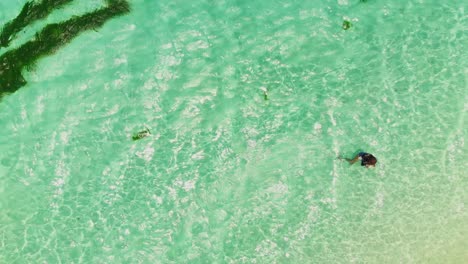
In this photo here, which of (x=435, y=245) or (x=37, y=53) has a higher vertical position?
(x=37, y=53)

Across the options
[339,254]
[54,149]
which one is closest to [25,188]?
[54,149]

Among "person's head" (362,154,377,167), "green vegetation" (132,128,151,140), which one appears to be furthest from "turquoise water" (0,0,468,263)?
"person's head" (362,154,377,167)

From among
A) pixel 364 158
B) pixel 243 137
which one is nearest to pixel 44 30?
pixel 243 137

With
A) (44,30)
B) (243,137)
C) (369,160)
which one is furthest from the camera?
(44,30)

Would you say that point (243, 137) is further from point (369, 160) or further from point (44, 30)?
point (44, 30)

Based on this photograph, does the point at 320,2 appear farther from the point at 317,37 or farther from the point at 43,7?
the point at 43,7
